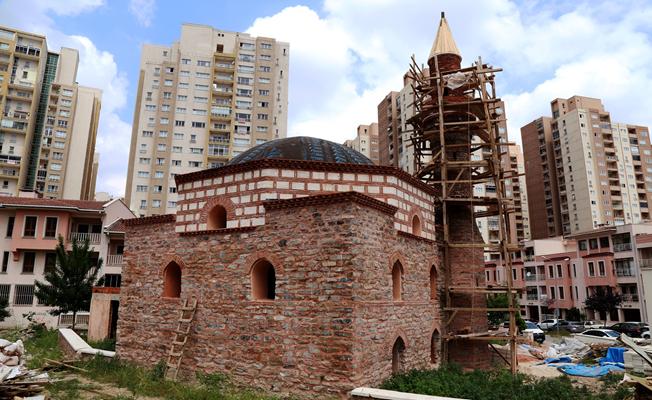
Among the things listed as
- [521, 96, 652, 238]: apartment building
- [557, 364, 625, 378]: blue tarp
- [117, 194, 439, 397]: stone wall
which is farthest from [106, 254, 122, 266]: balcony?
[521, 96, 652, 238]: apartment building

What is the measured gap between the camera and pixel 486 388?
11758 mm

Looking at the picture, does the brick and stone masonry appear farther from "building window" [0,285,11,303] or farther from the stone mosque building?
"building window" [0,285,11,303]

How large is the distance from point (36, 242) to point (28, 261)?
1.62 metres

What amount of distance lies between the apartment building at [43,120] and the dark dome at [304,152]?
4501 centimetres

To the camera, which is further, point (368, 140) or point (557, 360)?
point (368, 140)

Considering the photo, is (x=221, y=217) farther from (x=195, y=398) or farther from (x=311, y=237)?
(x=195, y=398)

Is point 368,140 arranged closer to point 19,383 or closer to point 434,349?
point 434,349

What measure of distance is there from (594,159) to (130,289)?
59.4 metres

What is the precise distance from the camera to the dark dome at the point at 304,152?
14.3 m

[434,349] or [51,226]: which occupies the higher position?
[51,226]

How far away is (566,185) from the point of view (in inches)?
2372

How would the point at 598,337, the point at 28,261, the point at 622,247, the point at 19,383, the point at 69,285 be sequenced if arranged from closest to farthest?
the point at 19,383
the point at 69,285
the point at 598,337
the point at 28,261
the point at 622,247

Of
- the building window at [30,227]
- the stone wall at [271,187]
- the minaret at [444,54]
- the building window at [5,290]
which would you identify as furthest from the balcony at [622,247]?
the building window at [5,290]

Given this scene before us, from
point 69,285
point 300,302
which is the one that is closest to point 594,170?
point 300,302
